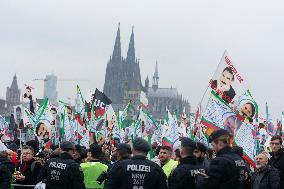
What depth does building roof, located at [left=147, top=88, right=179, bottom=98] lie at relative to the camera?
553 ft

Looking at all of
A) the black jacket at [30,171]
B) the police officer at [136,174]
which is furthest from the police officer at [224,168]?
the black jacket at [30,171]

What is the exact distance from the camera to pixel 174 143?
13156 millimetres

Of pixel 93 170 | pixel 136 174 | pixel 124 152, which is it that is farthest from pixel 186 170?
pixel 93 170

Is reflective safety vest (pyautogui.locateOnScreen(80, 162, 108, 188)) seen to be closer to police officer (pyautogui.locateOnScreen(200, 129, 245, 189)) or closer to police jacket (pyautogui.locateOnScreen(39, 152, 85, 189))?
police jacket (pyautogui.locateOnScreen(39, 152, 85, 189))

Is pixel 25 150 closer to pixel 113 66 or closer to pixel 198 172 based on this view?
pixel 198 172

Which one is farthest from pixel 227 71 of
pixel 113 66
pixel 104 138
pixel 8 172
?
pixel 113 66

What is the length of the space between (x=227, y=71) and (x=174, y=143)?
4.20m

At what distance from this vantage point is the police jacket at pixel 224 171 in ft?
20.9

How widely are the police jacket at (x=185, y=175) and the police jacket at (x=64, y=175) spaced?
1501 mm

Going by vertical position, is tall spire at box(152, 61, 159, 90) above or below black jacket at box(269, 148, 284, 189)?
above

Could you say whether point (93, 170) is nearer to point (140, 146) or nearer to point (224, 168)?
point (140, 146)

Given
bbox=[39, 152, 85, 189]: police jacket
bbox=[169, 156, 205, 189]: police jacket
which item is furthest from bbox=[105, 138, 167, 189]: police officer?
bbox=[39, 152, 85, 189]: police jacket

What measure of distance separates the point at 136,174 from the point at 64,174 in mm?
1475

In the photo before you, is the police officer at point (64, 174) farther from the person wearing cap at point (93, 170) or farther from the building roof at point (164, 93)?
the building roof at point (164, 93)
